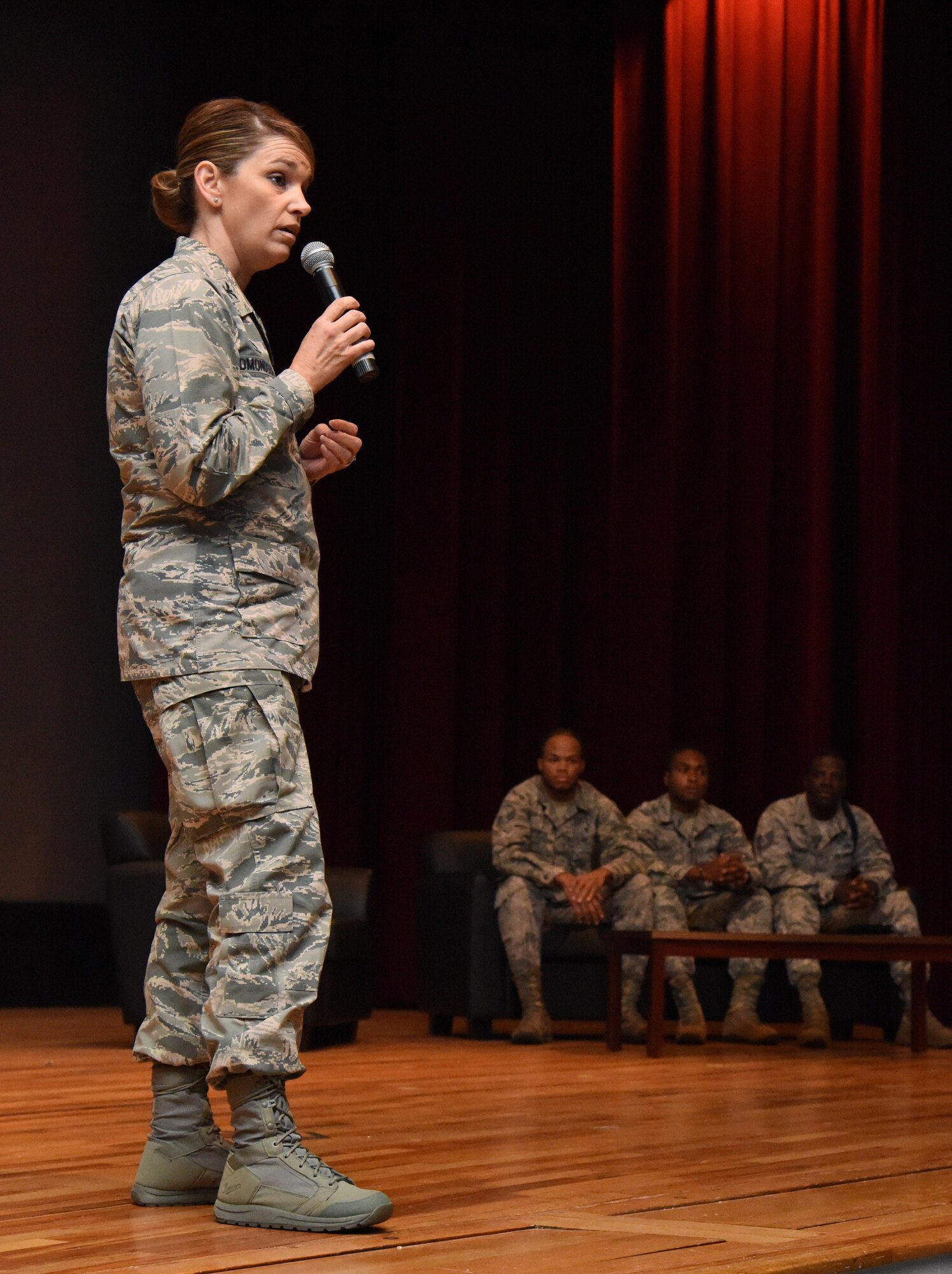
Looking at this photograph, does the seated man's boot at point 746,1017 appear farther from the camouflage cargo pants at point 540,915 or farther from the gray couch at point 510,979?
the camouflage cargo pants at point 540,915

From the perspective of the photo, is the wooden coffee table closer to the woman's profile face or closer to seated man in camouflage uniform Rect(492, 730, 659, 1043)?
seated man in camouflage uniform Rect(492, 730, 659, 1043)

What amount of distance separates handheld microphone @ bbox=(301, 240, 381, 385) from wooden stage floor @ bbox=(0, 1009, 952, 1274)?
3.06ft

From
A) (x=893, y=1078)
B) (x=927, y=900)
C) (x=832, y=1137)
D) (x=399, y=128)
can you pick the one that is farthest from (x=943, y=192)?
(x=832, y=1137)

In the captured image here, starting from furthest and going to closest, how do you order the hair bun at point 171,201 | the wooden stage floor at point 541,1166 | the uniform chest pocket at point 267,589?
1. the hair bun at point 171,201
2. the uniform chest pocket at point 267,589
3. the wooden stage floor at point 541,1166

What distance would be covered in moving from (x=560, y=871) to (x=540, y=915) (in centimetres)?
17

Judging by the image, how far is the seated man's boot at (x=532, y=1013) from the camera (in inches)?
212

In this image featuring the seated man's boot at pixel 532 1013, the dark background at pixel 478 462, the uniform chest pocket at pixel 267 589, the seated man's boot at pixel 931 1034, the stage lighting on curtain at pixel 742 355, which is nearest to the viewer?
the uniform chest pocket at pixel 267 589

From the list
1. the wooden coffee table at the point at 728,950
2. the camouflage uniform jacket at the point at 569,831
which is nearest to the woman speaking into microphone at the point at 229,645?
the wooden coffee table at the point at 728,950

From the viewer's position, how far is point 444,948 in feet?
18.9

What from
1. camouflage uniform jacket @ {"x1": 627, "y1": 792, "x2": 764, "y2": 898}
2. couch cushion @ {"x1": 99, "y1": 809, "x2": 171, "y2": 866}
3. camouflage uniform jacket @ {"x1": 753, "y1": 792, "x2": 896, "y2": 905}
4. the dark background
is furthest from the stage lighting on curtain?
couch cushion @ {"x1": 99, "y1": 809, "x2": 171, "y2": 866}

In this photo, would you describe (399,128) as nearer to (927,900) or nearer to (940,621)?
(940,621)

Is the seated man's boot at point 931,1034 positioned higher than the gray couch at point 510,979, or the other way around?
the gray couch at point 510,979

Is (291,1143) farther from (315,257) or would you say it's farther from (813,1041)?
(813,1041)

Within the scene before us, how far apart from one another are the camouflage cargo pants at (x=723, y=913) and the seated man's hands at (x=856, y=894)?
23 cm
